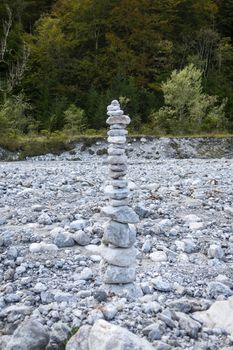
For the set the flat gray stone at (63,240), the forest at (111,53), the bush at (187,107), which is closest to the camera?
the flat gray stone at (63,240)

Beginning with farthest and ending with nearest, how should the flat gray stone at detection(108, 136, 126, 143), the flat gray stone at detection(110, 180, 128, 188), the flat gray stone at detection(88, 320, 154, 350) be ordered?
the flat gray stone at detection(110, 180, 128, 188) → the flat gray stone at detection(108, 136, 126, 143) → the flat gray stone at detection(88, 320, 154, 350)

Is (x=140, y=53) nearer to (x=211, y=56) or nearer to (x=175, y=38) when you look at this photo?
(x=175, y=38)

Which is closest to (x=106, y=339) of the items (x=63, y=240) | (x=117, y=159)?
(x=117, y=159)

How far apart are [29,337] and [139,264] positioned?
2.53 m

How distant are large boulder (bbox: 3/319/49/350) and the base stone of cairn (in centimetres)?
129

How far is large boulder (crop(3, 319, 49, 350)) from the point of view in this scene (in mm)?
3886

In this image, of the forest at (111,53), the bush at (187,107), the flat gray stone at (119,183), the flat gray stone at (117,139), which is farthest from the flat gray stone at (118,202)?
the forest at (111,53)

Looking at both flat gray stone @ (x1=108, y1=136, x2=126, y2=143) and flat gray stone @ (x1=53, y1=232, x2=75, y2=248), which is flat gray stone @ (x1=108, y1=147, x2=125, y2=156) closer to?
flat gray stone @ (x1=108, y1=136, x2=126, y2=143)

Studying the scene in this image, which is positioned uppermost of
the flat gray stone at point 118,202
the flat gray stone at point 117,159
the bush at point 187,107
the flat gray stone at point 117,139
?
the flat gray stone at point 117,139

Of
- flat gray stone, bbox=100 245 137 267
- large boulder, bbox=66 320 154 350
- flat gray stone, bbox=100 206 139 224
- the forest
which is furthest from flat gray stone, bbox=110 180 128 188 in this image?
the forest

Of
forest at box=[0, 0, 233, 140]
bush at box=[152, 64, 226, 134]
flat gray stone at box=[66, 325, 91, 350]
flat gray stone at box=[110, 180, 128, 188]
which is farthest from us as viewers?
forest at box=[0, 0, 233, 140]

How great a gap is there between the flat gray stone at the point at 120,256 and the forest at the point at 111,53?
125 ft

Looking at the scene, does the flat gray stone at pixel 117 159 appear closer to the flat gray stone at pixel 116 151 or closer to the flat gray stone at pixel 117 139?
the flat gray stone at pixel 116 151

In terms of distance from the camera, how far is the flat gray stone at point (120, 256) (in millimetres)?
→ 5242
